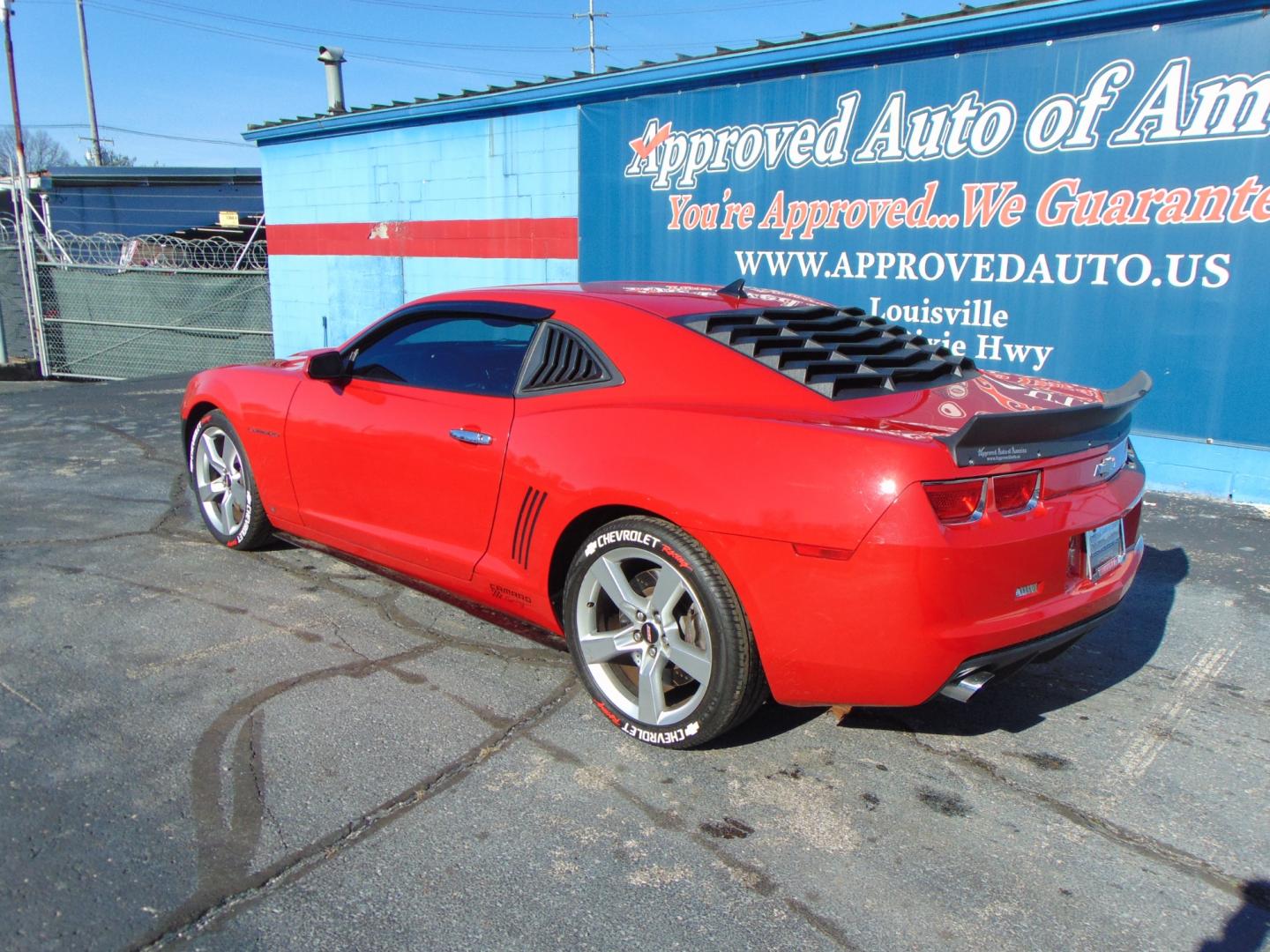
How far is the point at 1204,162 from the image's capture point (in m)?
6.29

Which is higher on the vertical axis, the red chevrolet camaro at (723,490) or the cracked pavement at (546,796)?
the red chevrolet camaro at (723,490)

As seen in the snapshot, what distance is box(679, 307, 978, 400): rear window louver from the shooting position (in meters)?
3.11

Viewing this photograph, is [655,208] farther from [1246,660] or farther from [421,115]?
[1246,660]

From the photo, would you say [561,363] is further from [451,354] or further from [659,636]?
[659,636]

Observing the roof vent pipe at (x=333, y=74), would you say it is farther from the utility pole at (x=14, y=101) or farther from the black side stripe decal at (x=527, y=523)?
the black side stripe decal at (x=527, y=523)

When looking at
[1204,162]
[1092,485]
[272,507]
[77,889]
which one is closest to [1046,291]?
[1204,162]

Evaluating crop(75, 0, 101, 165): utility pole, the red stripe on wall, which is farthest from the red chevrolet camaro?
crop(75, 0, 101, 165): utility pole

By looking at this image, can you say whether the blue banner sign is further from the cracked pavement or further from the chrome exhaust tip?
the chrome exhaust tip

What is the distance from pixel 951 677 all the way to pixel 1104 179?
18.0 feet

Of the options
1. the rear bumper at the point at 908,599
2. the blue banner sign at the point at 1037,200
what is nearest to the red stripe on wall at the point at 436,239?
the blue banner sign at the point at 1037,200

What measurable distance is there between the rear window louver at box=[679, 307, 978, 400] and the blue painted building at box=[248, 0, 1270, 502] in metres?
3.69

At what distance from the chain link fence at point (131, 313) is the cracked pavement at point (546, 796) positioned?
32.0 feet

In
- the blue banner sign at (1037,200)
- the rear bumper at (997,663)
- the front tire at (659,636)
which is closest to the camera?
the rear bumper at (997,663)

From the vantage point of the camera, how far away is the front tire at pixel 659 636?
2838mm
